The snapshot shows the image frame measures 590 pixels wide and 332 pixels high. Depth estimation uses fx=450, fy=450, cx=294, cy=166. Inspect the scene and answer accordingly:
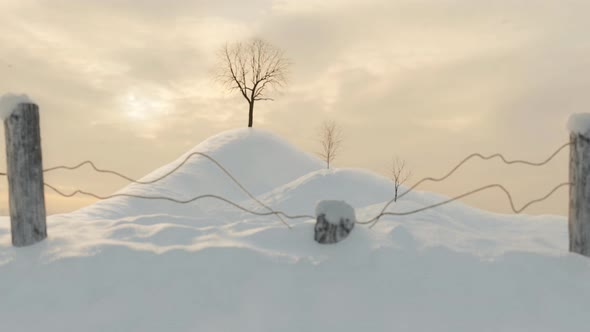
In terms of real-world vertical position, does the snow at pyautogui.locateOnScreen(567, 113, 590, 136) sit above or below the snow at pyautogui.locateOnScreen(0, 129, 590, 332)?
above

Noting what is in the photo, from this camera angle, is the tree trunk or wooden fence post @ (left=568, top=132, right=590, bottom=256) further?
the tree trunk

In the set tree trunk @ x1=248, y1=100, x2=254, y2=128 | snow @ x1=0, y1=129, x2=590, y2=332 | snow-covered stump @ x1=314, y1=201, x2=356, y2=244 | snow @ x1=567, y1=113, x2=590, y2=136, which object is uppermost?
tree trunk @ x1=248, y1=100, x2=254, y2=128

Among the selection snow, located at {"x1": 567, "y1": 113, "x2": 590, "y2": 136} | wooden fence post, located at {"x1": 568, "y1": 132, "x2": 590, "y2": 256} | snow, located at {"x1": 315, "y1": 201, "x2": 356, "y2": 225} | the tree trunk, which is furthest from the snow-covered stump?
the tree trunk

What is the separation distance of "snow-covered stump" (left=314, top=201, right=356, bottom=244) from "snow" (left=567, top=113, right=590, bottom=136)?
244 centimetres

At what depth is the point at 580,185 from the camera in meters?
4.58

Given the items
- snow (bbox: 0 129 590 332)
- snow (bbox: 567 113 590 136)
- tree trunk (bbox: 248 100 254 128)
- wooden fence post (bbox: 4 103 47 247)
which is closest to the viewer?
snow (bbox: 0 129 590 332)

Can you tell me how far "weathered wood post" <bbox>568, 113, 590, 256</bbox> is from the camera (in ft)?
14.9

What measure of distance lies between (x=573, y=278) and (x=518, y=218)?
16.8 ft

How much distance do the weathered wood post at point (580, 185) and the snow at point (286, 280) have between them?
0.20 meters

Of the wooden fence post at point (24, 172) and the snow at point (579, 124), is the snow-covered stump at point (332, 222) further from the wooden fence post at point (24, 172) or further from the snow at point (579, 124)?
the wooden fence post at point (24, 172)

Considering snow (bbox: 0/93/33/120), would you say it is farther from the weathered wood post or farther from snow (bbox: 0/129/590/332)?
the weathered wood post

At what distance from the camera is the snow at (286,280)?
380 centimetres

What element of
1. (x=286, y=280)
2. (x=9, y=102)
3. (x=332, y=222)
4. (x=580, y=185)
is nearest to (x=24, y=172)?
(x=9, y=102)

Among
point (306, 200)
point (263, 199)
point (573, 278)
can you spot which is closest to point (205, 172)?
point (263, 199)
